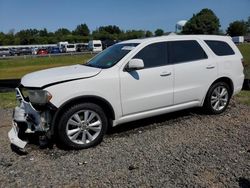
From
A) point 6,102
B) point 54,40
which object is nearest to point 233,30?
point 54,40

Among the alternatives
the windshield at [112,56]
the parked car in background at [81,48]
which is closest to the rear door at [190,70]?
the windshield at [112,56]

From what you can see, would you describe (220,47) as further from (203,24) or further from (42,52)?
(203,24)

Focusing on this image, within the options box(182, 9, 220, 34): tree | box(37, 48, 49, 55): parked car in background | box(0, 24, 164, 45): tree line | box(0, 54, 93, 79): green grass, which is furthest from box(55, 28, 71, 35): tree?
box(0, 54, 93, 79): green grass

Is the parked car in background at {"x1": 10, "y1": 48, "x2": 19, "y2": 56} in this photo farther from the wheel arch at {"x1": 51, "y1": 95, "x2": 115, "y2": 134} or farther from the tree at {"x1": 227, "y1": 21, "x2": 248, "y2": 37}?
the tree at {"x1": 227, "y1": 21, "x2": 248, "y2": 37}

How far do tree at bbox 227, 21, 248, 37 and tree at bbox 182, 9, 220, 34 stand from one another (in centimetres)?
790

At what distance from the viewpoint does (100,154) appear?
17.3 ft

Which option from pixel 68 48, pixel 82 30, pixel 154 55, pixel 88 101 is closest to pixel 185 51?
pixel 154 55

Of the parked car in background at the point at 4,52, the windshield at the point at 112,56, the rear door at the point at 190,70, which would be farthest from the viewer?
the parked car in background at the point at 4,52

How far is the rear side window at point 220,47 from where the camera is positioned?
709 centimetres

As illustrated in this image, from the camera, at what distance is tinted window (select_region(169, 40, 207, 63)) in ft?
21.3

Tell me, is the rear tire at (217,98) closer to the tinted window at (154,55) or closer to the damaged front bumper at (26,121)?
the tinted window at (154,55)

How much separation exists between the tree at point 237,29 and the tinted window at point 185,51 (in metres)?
127

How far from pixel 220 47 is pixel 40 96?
13.1 feet

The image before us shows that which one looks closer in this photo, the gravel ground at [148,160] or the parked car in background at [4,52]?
the gravel ground at [148,160]
